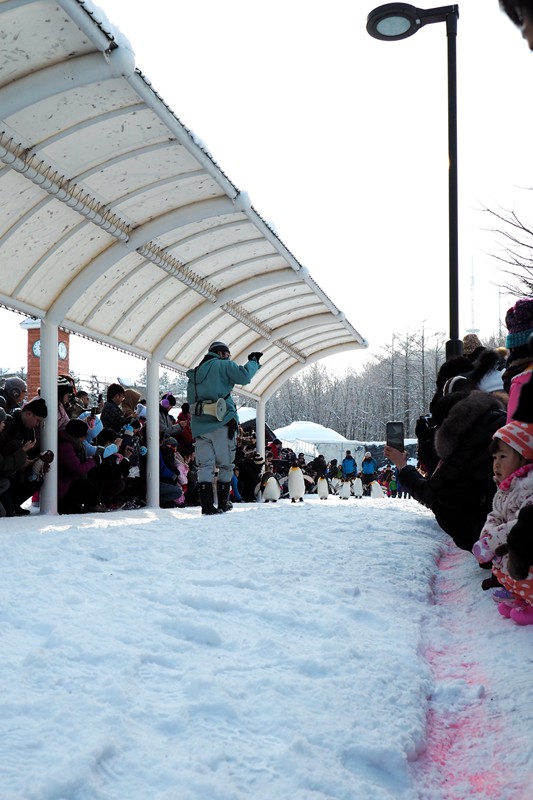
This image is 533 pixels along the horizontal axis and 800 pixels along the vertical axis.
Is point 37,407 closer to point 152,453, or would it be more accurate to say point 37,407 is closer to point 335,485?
point 152,453

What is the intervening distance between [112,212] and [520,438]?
17.5ft

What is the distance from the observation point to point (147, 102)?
17.9 feet

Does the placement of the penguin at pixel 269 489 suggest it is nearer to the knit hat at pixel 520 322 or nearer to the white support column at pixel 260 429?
the white support column at pixel 260 429

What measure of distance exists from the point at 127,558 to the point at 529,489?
230cm

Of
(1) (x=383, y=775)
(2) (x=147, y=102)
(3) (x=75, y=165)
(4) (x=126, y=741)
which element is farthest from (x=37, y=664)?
(3) (x=75, y=165)

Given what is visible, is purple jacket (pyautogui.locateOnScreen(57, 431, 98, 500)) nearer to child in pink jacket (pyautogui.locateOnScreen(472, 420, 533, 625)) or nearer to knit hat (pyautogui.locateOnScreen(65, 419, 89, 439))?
knit hat (pyautogui.locateOnScreen(65, 419, 89, 439))

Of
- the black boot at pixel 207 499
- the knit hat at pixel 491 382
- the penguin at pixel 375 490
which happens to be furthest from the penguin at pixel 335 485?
the knit hat at pixel 491 382

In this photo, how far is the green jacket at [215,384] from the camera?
7.78 metres

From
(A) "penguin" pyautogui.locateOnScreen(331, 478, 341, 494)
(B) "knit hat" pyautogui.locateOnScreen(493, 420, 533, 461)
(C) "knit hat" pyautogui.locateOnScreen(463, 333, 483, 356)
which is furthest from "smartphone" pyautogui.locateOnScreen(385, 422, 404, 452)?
(A) "penguin" pyautogui.locateOnScreen(331, 478, 341, 494)

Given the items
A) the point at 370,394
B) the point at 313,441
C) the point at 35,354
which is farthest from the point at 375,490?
the point at 370,394

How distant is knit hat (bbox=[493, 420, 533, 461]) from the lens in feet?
10.00

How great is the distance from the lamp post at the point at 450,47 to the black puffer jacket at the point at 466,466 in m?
3.49

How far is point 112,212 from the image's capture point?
23.7ft

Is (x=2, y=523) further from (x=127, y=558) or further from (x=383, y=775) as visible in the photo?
(x=383, y=775)
